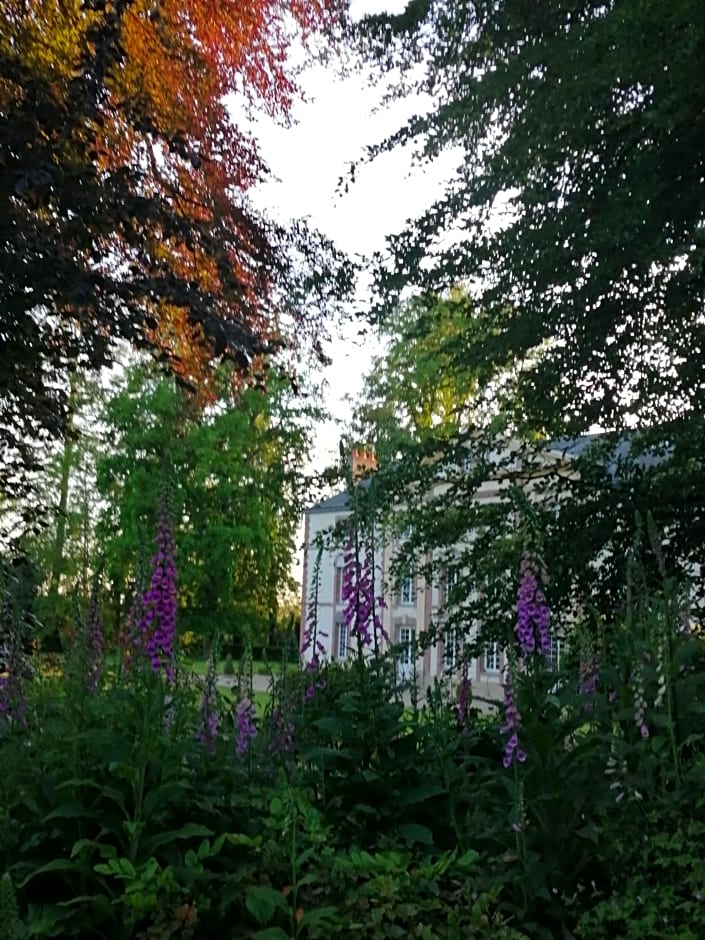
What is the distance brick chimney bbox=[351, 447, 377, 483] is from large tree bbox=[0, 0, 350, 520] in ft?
4.12

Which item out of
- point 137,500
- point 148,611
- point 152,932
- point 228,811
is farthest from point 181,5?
point 137,500

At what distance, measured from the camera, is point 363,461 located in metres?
8.40

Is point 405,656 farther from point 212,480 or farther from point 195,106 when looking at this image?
point 212,480

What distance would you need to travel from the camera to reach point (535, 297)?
22.7ft

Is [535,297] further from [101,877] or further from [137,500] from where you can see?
[137,500]

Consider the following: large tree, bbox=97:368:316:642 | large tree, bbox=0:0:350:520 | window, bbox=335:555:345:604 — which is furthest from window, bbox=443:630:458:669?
large tree, bbox=97:368:316:642

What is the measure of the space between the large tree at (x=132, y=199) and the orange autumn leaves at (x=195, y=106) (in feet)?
0.06

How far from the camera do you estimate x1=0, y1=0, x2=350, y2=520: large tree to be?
5875 mm

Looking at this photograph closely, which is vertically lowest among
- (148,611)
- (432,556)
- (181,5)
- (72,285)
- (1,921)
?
(1,921)

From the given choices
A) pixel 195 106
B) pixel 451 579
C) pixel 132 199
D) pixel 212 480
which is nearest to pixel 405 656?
pixel 451 579

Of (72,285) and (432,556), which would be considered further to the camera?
(432,556)

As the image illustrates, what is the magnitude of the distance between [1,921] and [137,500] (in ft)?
69.8

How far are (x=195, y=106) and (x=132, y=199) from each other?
110 inches

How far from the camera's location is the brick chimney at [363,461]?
23.7 ft
